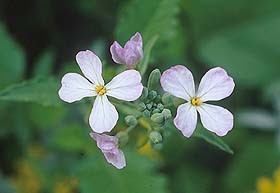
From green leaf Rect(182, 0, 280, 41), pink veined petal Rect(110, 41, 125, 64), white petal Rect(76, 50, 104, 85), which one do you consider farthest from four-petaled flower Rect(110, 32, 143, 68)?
green leaf Rect(182, 0, 280, 41)

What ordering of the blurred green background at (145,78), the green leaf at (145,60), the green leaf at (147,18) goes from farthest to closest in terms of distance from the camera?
the blurred green background at (145,78) < the green leaf at (147,18) < the green leaf at (145,60)

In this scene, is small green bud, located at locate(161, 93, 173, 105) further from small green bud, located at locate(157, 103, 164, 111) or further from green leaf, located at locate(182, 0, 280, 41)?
green leaf, located at locate(182, 0, 280, 41)

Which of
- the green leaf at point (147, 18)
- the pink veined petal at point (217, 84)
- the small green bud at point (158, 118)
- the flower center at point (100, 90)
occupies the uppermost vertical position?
the green leaf at point (147, 18)

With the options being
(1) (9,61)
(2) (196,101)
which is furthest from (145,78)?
(2) (196,101)

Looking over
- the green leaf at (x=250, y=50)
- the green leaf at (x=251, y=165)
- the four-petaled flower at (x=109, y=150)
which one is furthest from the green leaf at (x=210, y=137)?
the green leaf at (x=250, y=50)

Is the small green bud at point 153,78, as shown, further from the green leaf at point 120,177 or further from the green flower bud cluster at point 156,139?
the green leaf at point 120,177

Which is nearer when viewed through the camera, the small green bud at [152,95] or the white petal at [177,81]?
the white petal at [177,81]
